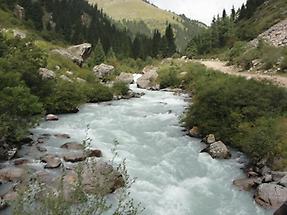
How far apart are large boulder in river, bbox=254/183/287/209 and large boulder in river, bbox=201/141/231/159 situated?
17.2ft

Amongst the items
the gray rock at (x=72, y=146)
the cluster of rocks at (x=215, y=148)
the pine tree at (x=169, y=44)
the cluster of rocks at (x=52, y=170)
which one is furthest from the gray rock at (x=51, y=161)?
the pine tree at (x=169, y=44)

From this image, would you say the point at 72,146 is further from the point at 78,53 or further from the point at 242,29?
the point at 242,29

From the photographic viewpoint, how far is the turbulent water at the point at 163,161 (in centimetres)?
1822

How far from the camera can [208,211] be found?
17719 millimetres

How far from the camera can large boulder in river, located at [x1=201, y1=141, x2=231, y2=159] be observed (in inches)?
944

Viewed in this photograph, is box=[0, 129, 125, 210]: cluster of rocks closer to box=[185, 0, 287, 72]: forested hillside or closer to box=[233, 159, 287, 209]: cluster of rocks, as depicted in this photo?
box=[233, 159, 287, 209]: cluster of rocks

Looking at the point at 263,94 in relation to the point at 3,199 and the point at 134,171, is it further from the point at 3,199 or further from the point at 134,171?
the point at 3,199

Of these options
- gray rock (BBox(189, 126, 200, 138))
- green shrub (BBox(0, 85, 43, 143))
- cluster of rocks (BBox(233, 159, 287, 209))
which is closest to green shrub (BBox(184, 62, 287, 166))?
gray rock (BBox(189, 126, 200, 138))

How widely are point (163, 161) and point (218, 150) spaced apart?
354 cm

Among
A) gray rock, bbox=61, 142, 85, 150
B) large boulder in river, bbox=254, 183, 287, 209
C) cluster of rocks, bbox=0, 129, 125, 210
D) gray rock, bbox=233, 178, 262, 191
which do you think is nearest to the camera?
cluster of rocks, bbox=0, 129, 125, 210

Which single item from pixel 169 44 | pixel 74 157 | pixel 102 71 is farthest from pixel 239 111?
pixel 169 44

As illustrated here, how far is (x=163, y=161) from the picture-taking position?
23.3m

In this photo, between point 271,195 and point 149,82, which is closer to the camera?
point 271,195

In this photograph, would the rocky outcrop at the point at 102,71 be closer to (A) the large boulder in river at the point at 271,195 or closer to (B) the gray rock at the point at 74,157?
(B) the gray rock at the point at 74,157
